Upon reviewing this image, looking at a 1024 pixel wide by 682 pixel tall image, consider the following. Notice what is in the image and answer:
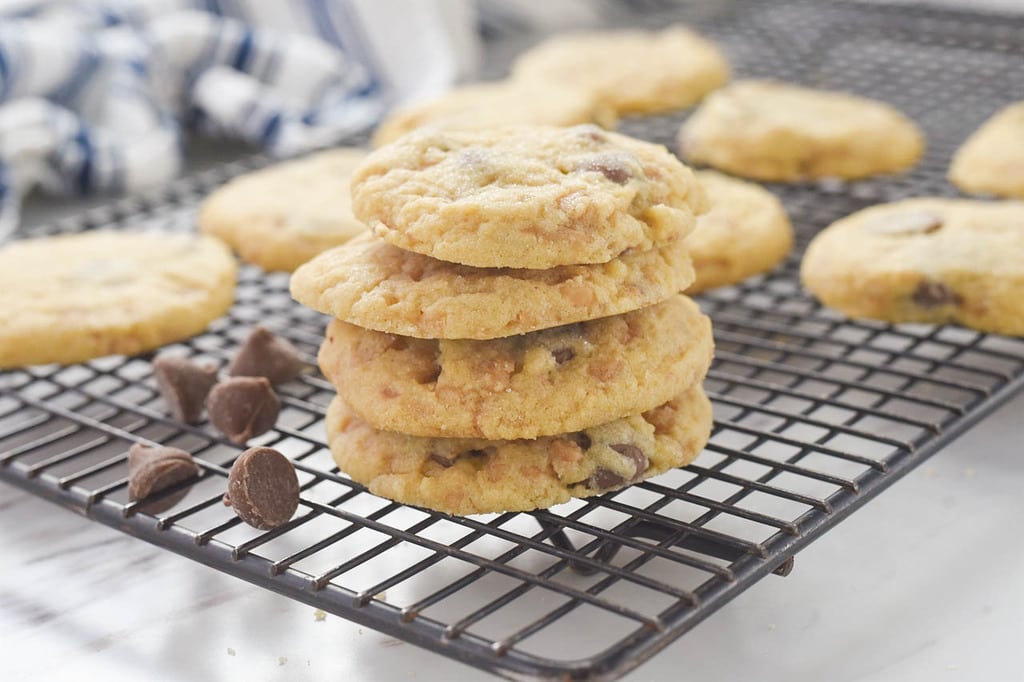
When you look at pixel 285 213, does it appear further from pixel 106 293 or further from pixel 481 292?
pixel 481 292

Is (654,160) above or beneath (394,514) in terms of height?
above

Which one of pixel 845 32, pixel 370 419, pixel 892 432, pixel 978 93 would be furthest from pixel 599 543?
pixel 845 32

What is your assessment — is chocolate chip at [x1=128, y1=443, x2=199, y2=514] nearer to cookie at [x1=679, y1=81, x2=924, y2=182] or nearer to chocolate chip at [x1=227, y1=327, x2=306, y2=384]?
chocolate chip at [x1=227, y1=327, x2=306, y2=384]

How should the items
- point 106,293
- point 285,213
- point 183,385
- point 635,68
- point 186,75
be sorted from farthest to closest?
point 186,75 → point 635,68 → point 285,213 → point 106,293 → point 183,385

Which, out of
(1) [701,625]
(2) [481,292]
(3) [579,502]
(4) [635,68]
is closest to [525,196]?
(2) [481,292]

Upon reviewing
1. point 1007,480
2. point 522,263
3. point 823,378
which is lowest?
point 1007,480

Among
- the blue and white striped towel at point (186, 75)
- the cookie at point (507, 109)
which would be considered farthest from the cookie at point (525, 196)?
the blue and white striped towel at point (186, 75)

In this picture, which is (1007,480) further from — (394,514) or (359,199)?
(359,199)
